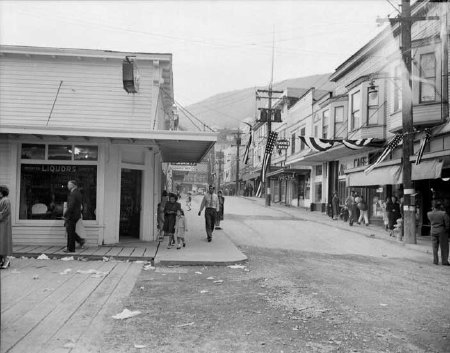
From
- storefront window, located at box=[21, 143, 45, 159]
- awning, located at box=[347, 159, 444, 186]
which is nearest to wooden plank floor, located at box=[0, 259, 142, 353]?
storefront window, located at box=[21, 143, 45, 159]

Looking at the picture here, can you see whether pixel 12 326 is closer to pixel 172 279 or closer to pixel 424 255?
pixel 172 279

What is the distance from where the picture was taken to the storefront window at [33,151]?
12.8 metres

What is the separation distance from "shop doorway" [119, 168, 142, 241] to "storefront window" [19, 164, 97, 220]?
1.63 m

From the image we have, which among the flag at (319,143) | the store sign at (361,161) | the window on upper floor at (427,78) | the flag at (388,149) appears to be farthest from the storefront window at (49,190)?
the store sign at (361,161)

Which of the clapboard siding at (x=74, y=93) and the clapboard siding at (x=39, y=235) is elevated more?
the clapboard siding at (x=74, y=93)

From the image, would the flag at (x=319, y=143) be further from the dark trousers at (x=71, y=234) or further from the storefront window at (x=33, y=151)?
the dark trousers at (x=71, y=234)

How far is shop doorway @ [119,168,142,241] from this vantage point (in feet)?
47.5

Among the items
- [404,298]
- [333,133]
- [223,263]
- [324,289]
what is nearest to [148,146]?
[223,263]

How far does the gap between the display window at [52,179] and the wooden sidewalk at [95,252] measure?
110cm

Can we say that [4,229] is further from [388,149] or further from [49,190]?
[388,149]

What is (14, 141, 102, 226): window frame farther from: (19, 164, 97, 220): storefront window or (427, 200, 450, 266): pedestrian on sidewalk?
(427, 200, 450, 266): pedestrian on sidewalk

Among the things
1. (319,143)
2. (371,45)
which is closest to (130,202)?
(319,143)

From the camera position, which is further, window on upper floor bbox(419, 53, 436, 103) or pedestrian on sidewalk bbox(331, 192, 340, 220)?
pedestrian on sidewalk bbox(331, 192, 340, 220)

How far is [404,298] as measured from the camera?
25.5 ft
